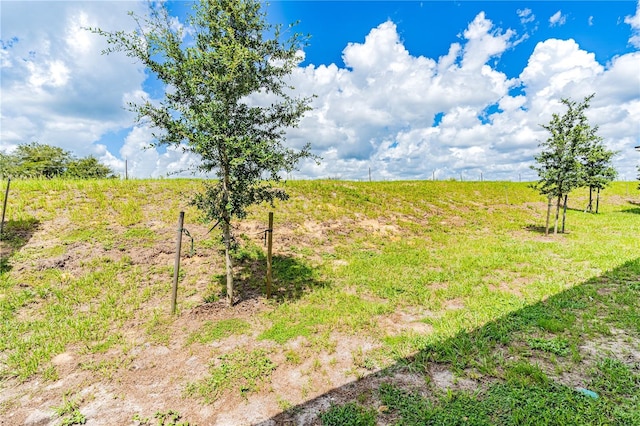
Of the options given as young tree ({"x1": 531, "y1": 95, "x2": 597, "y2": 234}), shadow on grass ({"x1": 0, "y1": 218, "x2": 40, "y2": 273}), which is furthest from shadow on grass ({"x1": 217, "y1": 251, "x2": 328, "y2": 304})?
young tree ({"x1": 531, "y1": 95, "x2": 597, "y2": 234})

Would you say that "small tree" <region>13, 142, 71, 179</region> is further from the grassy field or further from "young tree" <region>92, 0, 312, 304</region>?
"young tree" <region>92, 0, 312, 304</region>

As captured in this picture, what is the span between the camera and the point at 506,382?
4.42 m

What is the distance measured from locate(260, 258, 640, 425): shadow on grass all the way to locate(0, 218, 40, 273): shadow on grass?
32.0ft

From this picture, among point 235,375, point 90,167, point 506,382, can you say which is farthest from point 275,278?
point 90,167

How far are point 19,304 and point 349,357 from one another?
7822mm

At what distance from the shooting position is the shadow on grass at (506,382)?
3.82 m

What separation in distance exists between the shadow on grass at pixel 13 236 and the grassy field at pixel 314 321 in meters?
0.06

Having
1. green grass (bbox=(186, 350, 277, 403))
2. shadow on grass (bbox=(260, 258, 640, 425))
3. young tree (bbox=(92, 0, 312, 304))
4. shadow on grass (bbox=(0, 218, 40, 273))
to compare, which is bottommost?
green grass (bbox=(186, 350, 277, 403))

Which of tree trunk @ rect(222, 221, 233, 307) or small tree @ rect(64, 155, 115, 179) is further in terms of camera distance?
small tree @ rect(64, 155, 115, 179)

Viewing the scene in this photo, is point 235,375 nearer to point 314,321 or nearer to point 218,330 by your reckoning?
point 218,330

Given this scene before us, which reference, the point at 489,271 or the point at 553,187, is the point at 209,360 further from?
the point at 553,187

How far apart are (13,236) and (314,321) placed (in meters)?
10.6

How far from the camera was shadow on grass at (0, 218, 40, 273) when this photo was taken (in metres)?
8.56

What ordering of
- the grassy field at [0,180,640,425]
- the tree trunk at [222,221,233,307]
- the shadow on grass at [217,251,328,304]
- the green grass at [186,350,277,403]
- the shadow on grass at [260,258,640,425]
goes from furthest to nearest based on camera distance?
the shadow on grass at [217,251,328,304]
the tree trunk at [222,221,233,307]
the green grass at [186,350,277,403]
the grassy field at [0,180,640,425]
the shadow on grass at [260,258,640,425]
